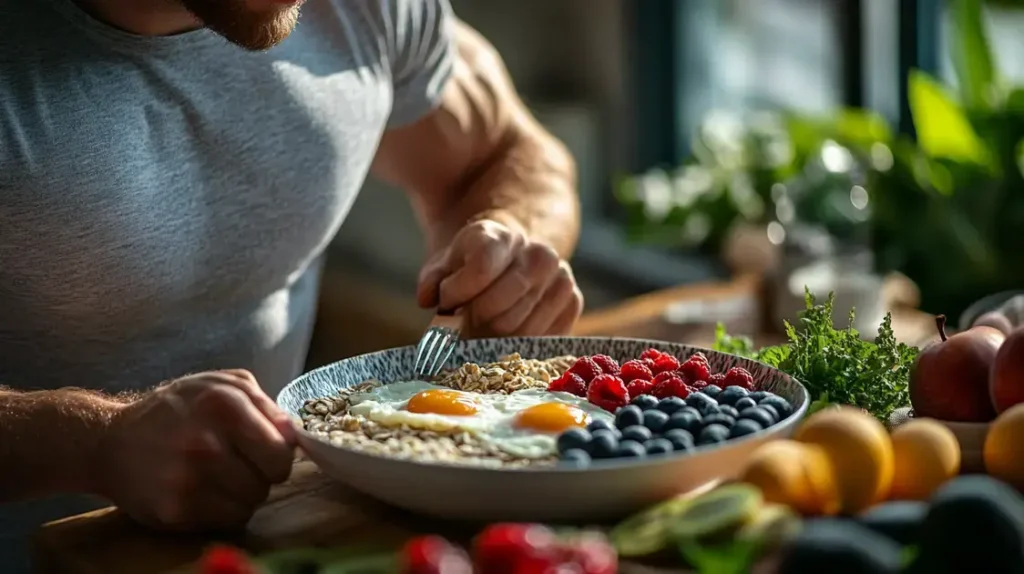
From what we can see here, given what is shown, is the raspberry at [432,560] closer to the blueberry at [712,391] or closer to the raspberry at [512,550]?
the raspberry at [512,550]

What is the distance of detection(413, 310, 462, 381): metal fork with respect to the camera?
115cm

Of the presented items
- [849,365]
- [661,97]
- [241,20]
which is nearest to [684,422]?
[849,365]

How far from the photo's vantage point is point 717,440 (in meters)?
0.87

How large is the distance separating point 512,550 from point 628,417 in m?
0.25

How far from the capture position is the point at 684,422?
891 millimetres

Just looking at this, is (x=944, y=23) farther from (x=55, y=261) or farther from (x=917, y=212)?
(x=55, y=261)

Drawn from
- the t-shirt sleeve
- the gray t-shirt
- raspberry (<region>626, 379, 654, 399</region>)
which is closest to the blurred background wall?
the t-shirt sleeve

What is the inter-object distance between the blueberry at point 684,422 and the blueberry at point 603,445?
0.06 meters

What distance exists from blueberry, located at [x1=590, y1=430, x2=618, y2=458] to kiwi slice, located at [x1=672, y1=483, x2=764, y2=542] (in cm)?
7

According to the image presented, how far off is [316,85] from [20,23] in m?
0.36

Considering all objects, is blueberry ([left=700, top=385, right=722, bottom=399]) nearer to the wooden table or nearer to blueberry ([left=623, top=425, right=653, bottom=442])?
blueberry ([left=623, top=425, right=653, bottom=442])

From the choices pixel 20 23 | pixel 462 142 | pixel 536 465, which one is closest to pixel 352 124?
pixel 462 142

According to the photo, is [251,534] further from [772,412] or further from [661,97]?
[661,97]

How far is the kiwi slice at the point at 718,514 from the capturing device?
76 centimetres
